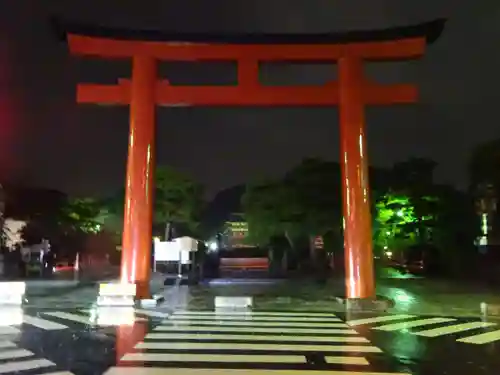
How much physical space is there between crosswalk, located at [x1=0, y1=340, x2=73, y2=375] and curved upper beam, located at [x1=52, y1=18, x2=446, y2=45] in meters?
8.39

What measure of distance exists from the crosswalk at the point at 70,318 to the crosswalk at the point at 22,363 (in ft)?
6.60

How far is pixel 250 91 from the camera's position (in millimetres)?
14633

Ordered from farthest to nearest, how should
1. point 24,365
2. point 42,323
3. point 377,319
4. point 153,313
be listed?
point 153,313, point 377,319, point 42,323, point 24,365

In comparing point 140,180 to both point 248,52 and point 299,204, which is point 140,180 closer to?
point 248,52

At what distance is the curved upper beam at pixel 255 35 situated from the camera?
14125 mm

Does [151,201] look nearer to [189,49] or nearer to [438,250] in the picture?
[189,49]

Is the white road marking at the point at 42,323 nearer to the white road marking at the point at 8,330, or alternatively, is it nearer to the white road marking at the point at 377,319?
the white road marking at the point at 8,330

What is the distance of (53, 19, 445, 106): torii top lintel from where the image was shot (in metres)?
14.3

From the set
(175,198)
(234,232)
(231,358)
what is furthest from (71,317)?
(234,232)

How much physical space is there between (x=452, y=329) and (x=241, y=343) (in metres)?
4.46

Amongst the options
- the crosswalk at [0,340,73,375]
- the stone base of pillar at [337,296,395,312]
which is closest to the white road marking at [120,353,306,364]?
the crosswalk at [0,340,73,375]

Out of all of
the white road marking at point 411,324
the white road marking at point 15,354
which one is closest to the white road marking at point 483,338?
the white road marking at point 411,324

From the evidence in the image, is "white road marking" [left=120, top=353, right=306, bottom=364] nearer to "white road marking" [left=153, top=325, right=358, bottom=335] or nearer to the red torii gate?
"white road marking" [left=153, top=325, right=358, bottom=335]

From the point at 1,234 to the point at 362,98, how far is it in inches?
1009
